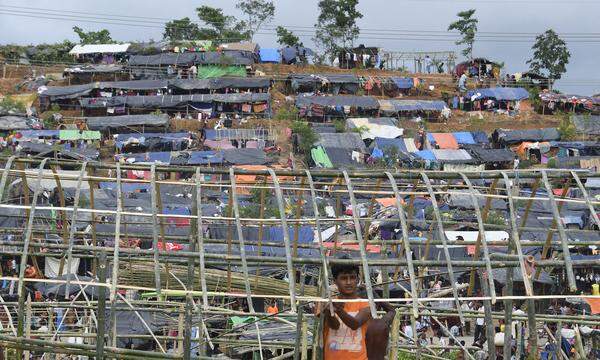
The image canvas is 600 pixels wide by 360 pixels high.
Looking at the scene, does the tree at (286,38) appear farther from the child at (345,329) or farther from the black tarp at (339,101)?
the child at (345,329)

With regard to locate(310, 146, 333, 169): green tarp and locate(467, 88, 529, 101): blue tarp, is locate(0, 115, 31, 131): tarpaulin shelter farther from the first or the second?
locate(467, 88, 529, 101): blue tarp

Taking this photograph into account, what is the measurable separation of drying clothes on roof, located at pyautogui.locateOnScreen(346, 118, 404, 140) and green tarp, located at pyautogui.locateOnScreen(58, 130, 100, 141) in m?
11.8

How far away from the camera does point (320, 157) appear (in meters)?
37.1

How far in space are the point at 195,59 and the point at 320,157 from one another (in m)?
13.6

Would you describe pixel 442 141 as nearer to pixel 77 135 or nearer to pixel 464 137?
pixel 464 137

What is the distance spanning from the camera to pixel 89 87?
43750 mm

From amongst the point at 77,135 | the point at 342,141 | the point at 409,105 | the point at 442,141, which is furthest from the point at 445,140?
the point at 77,135

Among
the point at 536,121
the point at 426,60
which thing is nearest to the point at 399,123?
the point at 536,121

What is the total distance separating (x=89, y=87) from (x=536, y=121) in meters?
22.8

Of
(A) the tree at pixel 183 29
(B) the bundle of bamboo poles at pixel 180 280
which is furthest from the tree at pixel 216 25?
(B) the bundle of bamboo poles at pixel 180 280

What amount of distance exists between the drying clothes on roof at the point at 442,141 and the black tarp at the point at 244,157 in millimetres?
8529

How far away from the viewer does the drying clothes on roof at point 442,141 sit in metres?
39.8

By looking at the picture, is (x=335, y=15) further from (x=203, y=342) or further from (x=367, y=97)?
(x=203, y=342)

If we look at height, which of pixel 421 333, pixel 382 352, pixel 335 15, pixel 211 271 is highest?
pixel 335 15
